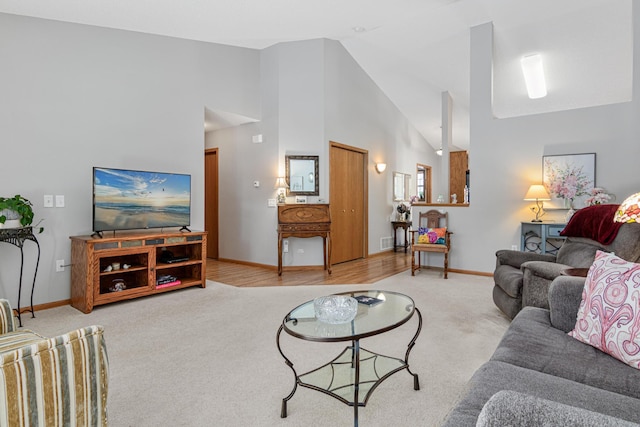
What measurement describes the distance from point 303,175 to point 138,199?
2427mm

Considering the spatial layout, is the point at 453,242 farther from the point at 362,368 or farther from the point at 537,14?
the point at 362,368

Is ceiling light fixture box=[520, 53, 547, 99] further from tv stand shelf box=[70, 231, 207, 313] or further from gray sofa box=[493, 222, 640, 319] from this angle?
tv stand shelf box=[70, 231, 207, 313]

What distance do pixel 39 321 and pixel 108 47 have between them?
292 centimetres

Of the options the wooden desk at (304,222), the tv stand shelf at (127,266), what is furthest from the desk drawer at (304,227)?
the tv stand shelf at (127,266)

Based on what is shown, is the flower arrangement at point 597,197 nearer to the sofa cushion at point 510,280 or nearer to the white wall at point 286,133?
the sofa cushion at point 510,280

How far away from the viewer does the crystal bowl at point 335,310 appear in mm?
1799

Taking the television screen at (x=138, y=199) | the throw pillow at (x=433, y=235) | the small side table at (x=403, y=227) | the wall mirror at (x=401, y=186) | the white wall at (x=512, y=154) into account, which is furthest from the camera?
the wall mirror at (x=401, y=186)

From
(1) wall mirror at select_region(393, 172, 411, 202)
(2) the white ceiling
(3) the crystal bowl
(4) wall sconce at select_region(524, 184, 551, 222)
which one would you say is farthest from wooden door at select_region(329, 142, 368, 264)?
(3) the crystal bowl

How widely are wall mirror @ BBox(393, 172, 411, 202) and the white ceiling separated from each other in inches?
81.9

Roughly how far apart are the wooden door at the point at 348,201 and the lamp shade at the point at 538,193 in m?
2.77

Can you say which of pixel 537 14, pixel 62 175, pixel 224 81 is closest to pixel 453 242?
pixel 537 14

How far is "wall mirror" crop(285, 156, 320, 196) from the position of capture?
548 cm

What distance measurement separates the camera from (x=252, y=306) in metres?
3.58

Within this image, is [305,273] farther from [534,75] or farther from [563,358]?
[534,75]
